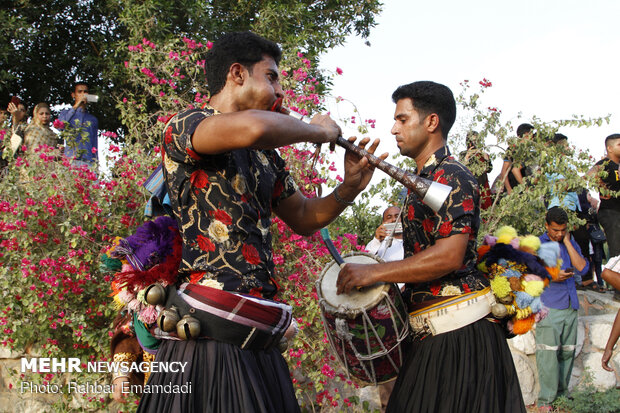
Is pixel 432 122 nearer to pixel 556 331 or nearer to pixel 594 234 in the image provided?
pixel 556 331

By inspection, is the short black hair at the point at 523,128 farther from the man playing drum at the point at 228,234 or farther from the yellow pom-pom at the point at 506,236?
the man playing drum at the point at 228,234

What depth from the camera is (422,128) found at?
3680 millimetres

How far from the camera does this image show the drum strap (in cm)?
336

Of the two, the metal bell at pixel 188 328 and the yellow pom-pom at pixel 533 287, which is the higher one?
the metal bell at pixel 188 328

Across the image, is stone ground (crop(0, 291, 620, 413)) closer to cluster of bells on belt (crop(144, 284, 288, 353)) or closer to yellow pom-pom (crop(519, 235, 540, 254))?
yellow pom-pom (crop(519, 235, 540, 254))

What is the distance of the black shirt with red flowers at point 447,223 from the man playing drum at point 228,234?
2.81ft

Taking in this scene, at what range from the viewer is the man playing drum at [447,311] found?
3209 millimetres

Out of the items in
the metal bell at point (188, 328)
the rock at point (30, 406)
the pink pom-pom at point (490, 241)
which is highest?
the pink pom-pom at point (490, 241)

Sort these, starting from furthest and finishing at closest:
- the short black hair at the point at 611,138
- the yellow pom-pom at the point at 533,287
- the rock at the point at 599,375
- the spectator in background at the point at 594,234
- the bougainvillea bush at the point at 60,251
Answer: the spectator in background at the point at 594,234 → the short black hair at the point at 611,138 → the rock at the point at 599,375 → the bougainvillea bush at the point at 60,251 → the yellow pom-pom at the point at 533,287

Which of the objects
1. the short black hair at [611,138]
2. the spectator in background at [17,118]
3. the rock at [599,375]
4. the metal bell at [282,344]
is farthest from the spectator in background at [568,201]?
the spectator in background at [17,118]

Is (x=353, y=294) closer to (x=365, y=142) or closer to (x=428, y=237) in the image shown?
(x=428, y=237)

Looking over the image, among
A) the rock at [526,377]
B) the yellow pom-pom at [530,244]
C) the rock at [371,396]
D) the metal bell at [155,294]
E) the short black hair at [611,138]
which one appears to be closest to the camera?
the metal bell at [155,294]

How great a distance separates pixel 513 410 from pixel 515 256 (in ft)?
→ 2.79

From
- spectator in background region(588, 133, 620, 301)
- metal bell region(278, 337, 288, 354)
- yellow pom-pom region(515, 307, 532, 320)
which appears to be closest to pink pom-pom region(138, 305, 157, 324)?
metal bell region(278, 337, 288, 354)
